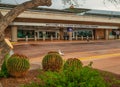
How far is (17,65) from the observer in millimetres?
12273

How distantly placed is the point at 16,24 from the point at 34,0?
48.8 meters

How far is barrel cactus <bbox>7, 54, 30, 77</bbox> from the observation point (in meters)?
12.2

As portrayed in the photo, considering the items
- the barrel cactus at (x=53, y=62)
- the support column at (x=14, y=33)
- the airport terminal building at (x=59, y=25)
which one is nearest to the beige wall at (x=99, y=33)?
the airport terminal building at (x=59, y=25)

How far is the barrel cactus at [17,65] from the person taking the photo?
12.2 meters

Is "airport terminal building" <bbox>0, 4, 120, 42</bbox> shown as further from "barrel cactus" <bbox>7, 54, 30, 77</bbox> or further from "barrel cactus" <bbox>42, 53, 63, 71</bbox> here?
"barrel cactus" <bbox>7, 54, 30, 77</bbox>

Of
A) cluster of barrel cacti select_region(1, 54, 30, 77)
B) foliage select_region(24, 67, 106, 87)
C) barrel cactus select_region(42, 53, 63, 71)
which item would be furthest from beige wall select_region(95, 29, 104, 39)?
foliage select_region(24, 67, 106, 87)

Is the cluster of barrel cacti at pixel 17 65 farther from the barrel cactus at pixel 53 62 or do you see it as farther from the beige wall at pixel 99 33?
the beige wall at pixel 99 33

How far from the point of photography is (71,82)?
7023 millimetres

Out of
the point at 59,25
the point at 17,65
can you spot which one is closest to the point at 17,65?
the point at 17,65

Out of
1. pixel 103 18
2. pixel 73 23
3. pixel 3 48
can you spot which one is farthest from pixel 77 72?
pixel 103 18

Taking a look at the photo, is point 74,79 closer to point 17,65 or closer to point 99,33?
point 17,65

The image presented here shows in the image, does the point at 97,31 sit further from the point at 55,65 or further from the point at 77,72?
the point at 77,72

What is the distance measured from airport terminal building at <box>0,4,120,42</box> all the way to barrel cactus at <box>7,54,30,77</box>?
39821 millimetres

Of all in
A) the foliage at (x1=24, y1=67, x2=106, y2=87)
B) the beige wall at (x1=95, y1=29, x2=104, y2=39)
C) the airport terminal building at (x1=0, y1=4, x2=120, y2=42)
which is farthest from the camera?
the beige wall at (x1=95, y1=29, x2=104, y2=39)
